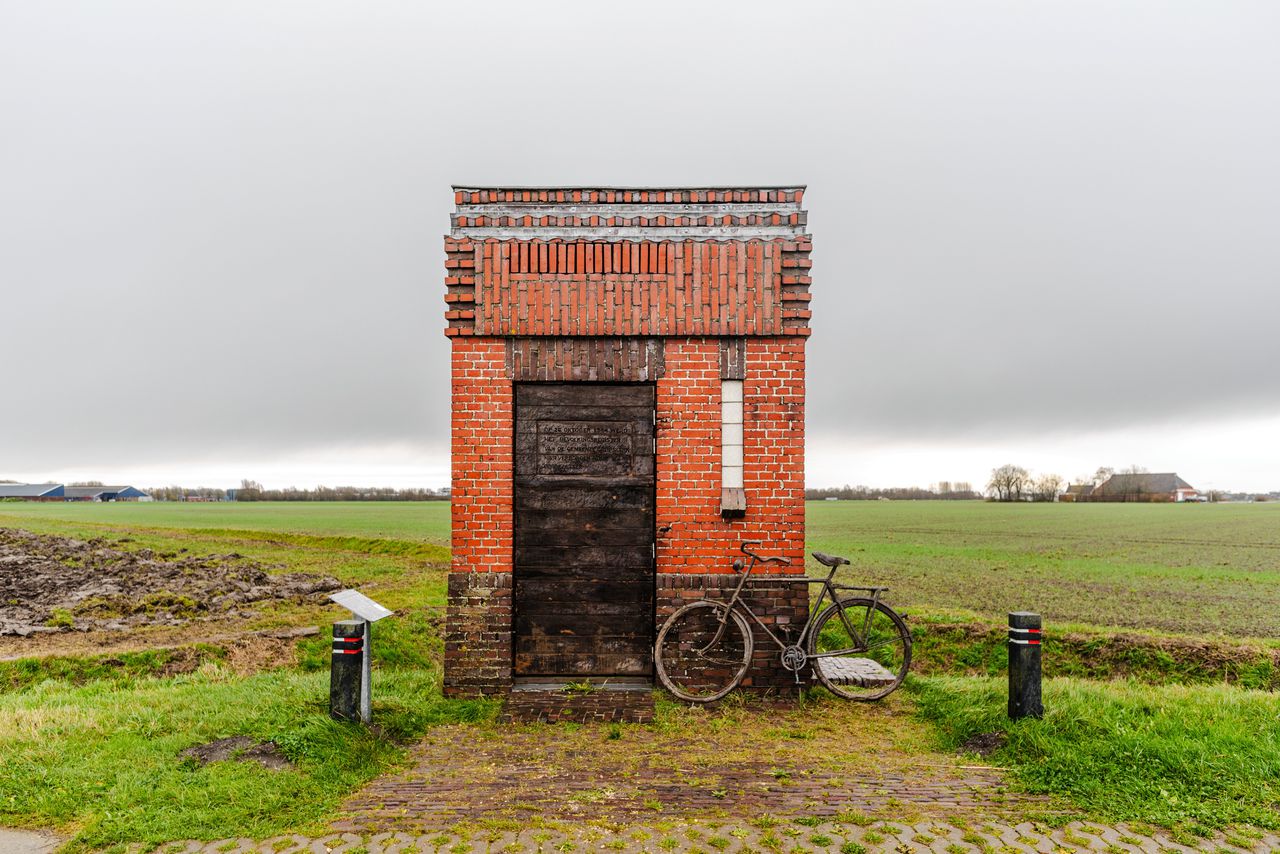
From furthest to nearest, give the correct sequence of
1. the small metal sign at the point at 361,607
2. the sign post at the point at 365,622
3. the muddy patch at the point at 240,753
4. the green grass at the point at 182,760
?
1. the small metal sign at the point at 361,607
2. the sign post at the point at 365,622
3. the muddy patch at the point at 240,753
4. the green grass at the point at 182,760

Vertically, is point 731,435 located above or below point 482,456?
above

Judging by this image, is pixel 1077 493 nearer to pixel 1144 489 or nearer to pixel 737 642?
pixel 1144 489

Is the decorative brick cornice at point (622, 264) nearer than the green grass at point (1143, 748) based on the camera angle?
→ No

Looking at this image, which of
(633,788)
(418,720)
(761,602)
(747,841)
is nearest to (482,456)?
(418,720)

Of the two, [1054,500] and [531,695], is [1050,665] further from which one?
[1054,500]

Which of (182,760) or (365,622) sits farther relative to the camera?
(365,622)

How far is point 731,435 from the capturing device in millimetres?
7703

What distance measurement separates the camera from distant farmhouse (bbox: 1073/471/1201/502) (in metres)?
90.5

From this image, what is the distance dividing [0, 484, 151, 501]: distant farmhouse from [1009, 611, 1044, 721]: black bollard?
157330 millimetres

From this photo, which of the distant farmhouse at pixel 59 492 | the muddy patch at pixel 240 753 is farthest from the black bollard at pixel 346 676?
the distant farmhouse at pixel 59 492

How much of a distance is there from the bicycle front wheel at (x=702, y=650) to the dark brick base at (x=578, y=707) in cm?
40

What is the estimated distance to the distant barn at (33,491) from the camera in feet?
413

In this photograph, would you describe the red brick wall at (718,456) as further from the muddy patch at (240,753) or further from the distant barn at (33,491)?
the distant barn at (33,491)

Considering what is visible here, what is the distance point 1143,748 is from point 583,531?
510cm
